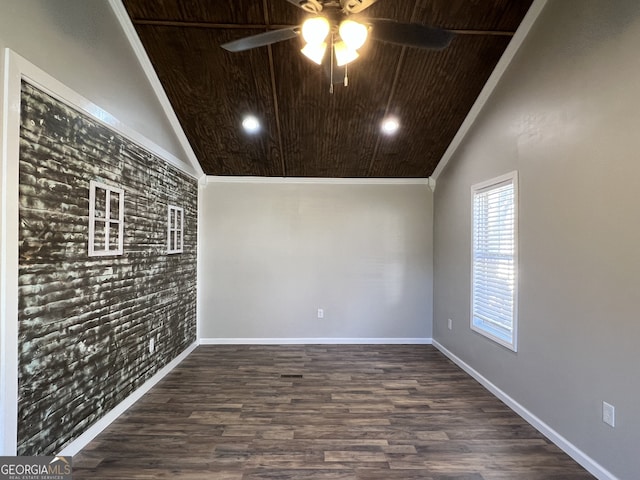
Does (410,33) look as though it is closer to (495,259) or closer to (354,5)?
(354,5)

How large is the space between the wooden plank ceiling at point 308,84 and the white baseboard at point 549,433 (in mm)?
2771

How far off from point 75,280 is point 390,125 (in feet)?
11.0

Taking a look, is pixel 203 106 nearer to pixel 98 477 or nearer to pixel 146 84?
pixel 146 84

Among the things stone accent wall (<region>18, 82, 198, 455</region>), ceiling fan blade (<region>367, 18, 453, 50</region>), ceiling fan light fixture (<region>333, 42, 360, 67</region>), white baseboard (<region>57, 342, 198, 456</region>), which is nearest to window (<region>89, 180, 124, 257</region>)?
stone accent wall (<region>18, 82, 198, 455</region>)

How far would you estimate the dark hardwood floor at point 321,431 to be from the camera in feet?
6.82

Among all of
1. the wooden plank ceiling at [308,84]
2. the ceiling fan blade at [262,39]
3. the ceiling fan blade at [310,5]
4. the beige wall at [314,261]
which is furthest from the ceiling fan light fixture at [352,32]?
the beige wall at [314,261]

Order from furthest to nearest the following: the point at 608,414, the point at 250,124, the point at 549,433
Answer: the point at 250,124
the point at 549,433
the point at 608,414

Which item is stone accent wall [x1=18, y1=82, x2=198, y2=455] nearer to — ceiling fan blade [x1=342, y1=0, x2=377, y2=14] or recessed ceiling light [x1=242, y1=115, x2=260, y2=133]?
recessed ceiling light [x1=242, y1=115, x2=260, y2=133]

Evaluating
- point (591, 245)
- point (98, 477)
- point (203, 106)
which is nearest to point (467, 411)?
point (591, 245)

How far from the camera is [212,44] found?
2.88m

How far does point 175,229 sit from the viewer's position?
12.5ft

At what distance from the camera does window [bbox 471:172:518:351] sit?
9.60ft

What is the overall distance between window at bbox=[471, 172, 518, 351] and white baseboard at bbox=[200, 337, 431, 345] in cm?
137

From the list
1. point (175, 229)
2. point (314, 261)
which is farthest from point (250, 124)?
point (314, 261)
